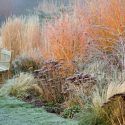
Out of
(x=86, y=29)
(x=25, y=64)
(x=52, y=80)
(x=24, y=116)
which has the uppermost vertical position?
(x=86, y=29)

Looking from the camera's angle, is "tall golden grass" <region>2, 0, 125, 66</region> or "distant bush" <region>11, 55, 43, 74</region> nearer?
"tall golden grass" <region>2, 0, 125, 66</region>

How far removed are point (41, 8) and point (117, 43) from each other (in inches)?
320

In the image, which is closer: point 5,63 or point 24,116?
point 24,116

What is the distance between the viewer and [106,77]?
15.8 ft

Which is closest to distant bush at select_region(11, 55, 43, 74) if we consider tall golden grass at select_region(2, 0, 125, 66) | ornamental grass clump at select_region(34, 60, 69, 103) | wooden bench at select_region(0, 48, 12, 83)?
wooden bench at select_region(0, 48, 12, 83)

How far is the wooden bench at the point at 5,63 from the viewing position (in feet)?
26.3

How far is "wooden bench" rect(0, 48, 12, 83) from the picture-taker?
8016 mm

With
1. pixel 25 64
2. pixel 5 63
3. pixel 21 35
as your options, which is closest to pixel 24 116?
pixel 25 64

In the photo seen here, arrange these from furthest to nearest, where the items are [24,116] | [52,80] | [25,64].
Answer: [25,64], [52,80], [24,116]

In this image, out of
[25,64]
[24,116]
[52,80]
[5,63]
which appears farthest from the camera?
[5,63]

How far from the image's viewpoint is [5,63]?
8688 mm

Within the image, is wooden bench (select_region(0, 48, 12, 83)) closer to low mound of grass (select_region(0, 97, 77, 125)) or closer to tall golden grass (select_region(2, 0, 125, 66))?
tall golden grass (select_region(2, 0, 125, 66))

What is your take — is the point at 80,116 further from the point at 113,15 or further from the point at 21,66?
the point at 21,66

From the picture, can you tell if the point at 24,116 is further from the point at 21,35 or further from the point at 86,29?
the point at 21,35
